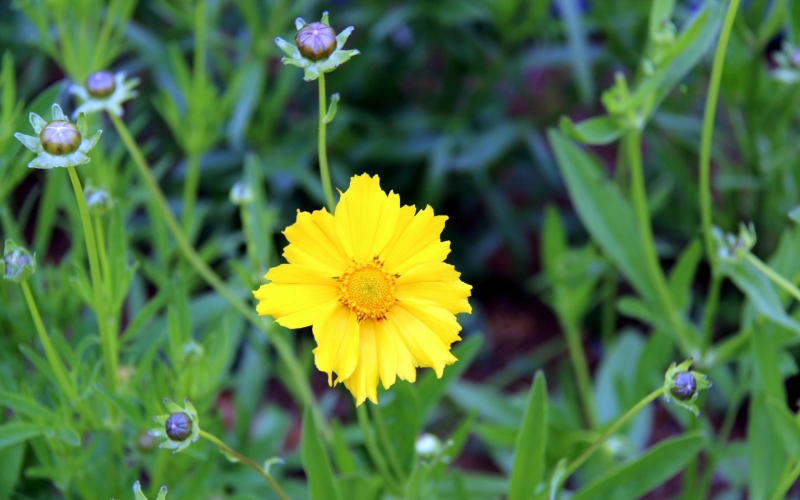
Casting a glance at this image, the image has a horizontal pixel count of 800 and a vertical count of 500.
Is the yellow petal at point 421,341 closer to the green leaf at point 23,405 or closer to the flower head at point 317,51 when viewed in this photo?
the flower head at point 317,51

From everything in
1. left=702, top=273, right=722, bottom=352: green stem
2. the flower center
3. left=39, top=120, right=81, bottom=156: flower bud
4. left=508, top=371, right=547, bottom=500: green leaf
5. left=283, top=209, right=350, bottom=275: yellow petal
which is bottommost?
left=508, top=371, right=547, bottom=500: green leaf

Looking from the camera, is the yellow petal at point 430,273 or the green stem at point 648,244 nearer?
the yellow petal at point 430,273

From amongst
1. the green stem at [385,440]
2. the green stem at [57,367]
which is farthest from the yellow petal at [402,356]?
the green stem at [57,367]

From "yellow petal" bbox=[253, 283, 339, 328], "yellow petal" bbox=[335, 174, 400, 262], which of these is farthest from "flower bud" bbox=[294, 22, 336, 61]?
"yellow petal" bbox=[253, 283, 339, 328]

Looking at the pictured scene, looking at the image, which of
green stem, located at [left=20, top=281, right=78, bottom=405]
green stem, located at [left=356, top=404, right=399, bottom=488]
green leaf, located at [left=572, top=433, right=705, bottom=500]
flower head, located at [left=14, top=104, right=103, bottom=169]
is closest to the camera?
flower head, located at [left=14, top=104, right=103, bottom=169]

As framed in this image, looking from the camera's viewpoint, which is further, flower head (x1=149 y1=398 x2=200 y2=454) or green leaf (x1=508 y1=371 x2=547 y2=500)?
green leaf (x1=508 y1=371 x2=547 y2=500)

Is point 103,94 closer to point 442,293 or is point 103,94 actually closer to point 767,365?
point 442,293

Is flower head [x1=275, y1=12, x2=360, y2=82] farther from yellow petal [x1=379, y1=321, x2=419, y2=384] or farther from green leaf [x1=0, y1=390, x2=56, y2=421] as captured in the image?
green leaf [x1=0, y1=390, x2=56, y2=421]

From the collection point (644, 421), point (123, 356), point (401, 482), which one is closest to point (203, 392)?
point (401, 482)
